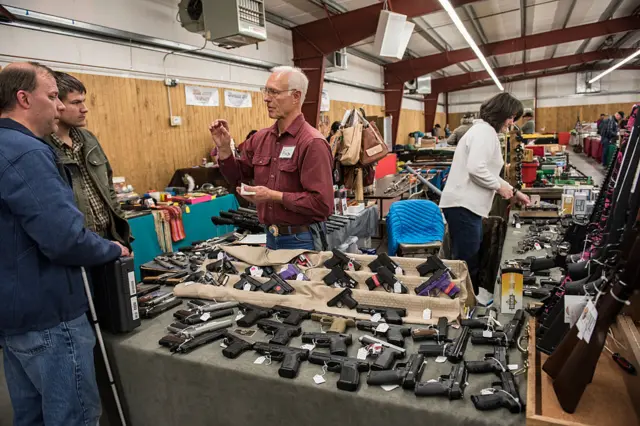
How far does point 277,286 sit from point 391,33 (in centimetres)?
549

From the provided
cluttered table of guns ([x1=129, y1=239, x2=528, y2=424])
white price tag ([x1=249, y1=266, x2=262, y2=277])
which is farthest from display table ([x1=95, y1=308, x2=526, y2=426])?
white price tag ([x1=249, y1=266, x2=262, y2=277])

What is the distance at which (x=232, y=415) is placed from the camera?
167cm

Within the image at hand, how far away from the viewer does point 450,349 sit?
1.62m

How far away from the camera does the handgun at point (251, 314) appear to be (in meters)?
1.95

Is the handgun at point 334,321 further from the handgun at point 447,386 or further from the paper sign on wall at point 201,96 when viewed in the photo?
the paper sign on wall at point 201,96

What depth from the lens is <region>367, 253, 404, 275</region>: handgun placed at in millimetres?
2154

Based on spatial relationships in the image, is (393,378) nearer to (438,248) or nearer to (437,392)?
(437,392)

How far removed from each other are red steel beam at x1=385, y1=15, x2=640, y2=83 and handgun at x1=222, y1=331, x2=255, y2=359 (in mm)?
12623

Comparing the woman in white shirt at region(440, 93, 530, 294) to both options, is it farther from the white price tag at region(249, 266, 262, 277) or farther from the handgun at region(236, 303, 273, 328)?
the handgun at region(236, 303, 273, 328)

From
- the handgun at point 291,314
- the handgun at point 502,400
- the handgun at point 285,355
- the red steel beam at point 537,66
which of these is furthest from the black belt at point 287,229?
the red steel beam at point 537,66

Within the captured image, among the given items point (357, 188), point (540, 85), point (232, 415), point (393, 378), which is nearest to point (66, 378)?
point (232, 415)

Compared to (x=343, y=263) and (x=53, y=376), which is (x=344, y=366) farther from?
(x=53, y=376)

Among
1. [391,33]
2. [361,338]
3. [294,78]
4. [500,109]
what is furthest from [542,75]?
[361,338]

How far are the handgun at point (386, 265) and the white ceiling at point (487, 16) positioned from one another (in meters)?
6.42
